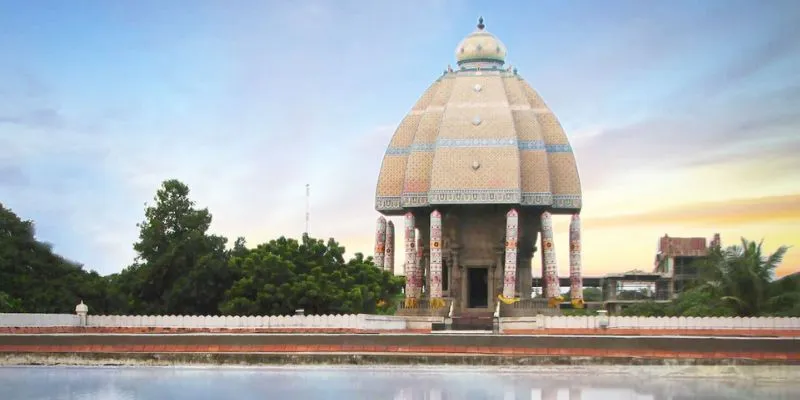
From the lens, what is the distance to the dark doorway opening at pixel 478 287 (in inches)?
2788

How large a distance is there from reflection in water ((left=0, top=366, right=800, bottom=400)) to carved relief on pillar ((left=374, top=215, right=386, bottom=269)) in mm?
28202

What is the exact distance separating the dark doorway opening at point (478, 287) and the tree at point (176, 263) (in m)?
15.3

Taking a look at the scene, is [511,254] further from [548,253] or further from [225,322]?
[225,322]

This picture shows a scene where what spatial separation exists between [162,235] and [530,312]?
630 inches

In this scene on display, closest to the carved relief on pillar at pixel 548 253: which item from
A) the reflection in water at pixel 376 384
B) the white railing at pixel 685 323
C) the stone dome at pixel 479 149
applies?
the stone dome at pixel 479 149

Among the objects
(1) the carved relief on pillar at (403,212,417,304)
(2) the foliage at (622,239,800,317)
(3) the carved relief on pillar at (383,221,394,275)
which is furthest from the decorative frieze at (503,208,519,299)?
(2) the foliage at (622,239,800,317)

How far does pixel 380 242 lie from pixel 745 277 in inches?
932

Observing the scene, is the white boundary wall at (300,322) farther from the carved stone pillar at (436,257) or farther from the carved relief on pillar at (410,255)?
the carved relief on pillar at (410,255)

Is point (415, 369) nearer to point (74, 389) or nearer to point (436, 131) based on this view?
point (74, 389)

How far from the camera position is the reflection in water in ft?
114

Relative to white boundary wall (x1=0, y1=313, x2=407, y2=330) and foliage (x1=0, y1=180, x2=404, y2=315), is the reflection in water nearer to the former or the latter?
white boundary wall (x1=0, y1=313, x2=407, y2=330)

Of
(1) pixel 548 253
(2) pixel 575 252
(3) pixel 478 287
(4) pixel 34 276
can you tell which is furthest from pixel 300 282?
(2) pixel 575 252

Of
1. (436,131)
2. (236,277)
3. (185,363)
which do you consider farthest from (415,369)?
(436,131)

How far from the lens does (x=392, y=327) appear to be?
54.4 meters
